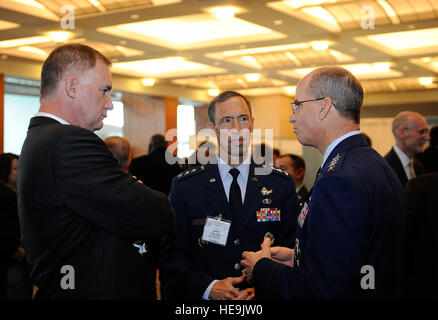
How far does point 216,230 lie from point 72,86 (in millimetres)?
1029

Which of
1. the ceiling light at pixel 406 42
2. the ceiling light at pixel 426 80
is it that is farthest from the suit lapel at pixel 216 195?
the ceiling light at pixel 426 80

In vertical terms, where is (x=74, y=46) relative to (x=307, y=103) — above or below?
above

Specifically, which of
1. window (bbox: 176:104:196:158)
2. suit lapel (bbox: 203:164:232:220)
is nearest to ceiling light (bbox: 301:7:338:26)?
suit lapel (bbox: 203:164:232:220)

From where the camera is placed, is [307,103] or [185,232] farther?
[185,232]

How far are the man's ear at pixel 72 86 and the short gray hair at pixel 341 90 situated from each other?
827mm

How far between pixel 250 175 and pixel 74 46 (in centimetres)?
114

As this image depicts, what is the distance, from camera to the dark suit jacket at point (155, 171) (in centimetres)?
613

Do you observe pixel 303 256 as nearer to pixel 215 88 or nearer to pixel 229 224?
pixel 229 224

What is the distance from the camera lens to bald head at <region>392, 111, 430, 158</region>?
4577 mm

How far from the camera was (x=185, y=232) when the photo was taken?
2395 mm

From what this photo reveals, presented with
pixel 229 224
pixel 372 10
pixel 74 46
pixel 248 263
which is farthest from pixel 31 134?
pixel 372 10

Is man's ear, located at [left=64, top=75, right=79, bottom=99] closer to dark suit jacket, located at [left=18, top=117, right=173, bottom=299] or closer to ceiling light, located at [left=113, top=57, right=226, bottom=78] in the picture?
dark suit jacket, located at [left=18, top=117, right=173, bottom=299]
